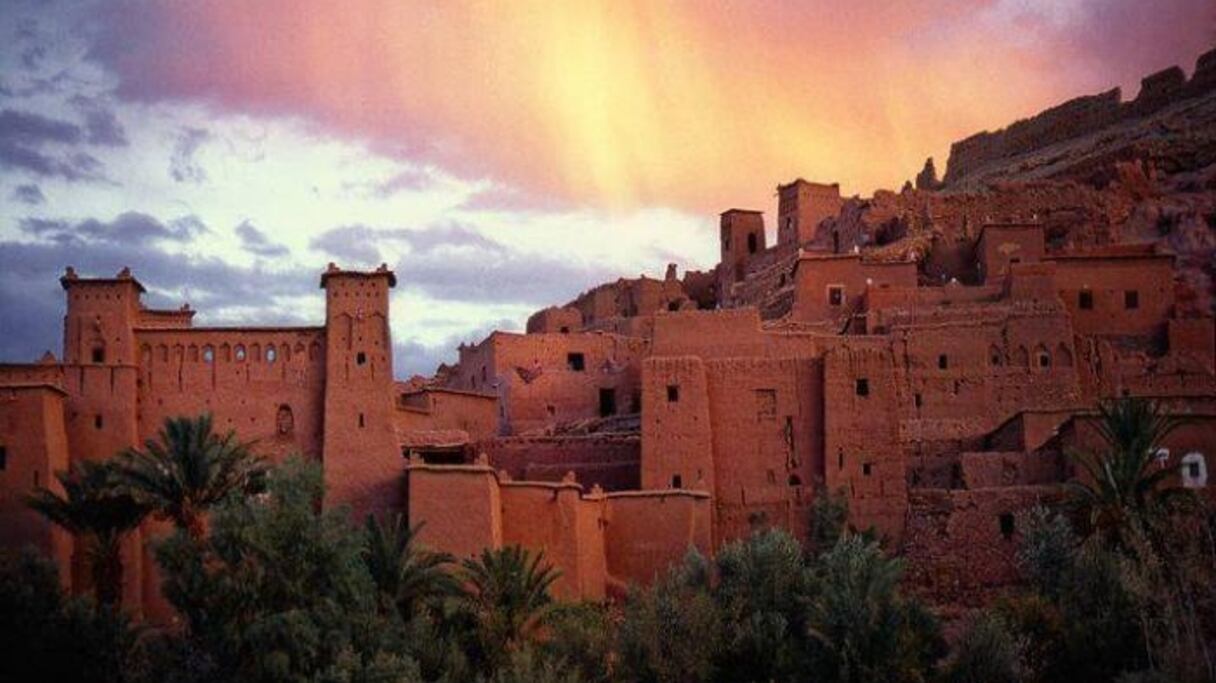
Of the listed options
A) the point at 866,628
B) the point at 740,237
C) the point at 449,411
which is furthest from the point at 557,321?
the point at 866,628

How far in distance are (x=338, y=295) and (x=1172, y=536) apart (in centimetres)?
1763

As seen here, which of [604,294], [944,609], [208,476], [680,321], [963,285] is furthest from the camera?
[604,294]

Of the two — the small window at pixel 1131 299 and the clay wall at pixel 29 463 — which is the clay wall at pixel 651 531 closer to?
the clay wall at pixel 29 463

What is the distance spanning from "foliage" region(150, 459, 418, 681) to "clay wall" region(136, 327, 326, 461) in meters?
7.21

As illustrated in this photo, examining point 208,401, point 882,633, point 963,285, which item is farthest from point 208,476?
point 963,285

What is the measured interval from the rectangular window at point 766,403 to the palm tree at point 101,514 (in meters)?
13.6

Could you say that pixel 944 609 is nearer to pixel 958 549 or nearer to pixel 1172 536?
pixel 958 549

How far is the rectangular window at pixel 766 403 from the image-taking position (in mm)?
43000

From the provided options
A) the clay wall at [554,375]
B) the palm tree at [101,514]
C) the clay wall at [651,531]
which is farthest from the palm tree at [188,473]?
the clay wall at [554,375]

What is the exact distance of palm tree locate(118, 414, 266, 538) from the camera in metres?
35.5

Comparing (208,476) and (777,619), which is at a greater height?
(208,476)

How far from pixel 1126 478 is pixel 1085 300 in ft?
46.0

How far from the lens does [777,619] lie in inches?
1342

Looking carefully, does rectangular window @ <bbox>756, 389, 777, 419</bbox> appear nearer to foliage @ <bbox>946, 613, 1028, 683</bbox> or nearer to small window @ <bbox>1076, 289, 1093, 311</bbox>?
foliage @ <bbox>946, 613, 1028, 683</bbox>
